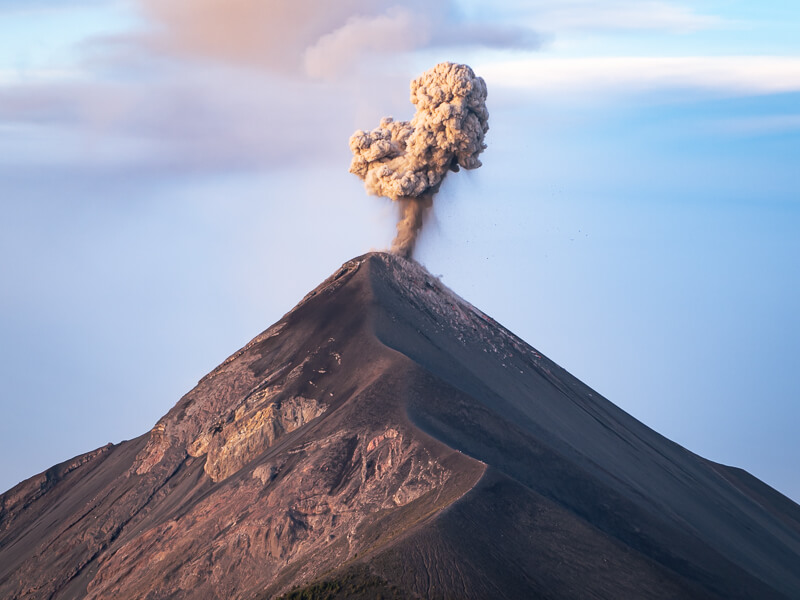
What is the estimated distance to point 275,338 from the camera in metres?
75.0

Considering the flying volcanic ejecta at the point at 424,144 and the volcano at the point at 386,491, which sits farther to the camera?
the flying volcanic ejecta at the point at 424,144

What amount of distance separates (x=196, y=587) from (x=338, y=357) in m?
19.0

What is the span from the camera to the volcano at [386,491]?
156 ft

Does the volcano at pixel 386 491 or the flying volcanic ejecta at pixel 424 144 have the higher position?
the flying volcanic ejecta at pixel 424 144

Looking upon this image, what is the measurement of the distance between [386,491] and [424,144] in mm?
31088

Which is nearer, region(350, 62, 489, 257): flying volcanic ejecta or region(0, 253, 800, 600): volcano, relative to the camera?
region(0, 253, 800, 600): volcano

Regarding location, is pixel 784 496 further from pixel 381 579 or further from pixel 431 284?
pixel 381 579

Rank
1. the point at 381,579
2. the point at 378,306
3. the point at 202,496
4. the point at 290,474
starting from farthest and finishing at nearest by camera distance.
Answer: the point at 378,306 < the point at 202,496 < the point at 290,474 < the point at 381,579

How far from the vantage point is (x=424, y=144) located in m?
76.9

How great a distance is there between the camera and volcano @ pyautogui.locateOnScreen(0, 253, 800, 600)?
156 ft

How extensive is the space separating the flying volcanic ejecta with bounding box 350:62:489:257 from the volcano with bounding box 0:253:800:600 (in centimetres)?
459

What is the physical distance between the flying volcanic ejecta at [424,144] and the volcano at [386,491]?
15.0 ft

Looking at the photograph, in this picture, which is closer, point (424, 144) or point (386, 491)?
point (386, 491)

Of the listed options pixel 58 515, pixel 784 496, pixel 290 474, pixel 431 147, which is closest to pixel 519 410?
pixel 290 474
